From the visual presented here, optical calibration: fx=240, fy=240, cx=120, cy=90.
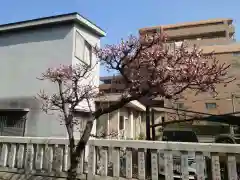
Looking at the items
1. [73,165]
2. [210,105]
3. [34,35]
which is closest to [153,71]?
[73,165]

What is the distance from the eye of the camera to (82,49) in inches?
399

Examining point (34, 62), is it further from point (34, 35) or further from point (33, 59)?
point (34, 35)

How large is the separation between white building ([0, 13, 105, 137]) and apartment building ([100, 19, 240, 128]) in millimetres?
16898

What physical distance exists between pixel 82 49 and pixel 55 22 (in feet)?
5.03

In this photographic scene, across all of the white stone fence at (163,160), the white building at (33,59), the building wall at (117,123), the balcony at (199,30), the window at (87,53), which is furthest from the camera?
the balcony at (199,30)

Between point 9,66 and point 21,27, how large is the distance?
1.78 m

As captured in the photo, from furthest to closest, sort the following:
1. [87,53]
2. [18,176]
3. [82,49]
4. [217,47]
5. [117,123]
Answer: [217,47]
[117,123]
[87,53]
[82,49]
[18,176]

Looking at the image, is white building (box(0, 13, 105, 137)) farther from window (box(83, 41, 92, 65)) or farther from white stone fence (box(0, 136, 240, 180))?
white stone fence (box(0, 136, 240, 180))

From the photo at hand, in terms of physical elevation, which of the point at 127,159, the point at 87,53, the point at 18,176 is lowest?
the point at 18,176

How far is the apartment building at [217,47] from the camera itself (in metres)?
29.9

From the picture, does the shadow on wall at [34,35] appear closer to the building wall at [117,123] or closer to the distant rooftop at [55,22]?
the distant rooftop at [55,22]

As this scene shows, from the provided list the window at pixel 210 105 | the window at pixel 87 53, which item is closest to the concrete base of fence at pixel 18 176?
the window at pixel 87 53

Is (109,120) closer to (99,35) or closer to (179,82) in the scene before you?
(99,35)

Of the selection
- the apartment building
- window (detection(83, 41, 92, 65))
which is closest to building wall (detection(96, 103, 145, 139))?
window (detection(83, 41, 92, 65))
